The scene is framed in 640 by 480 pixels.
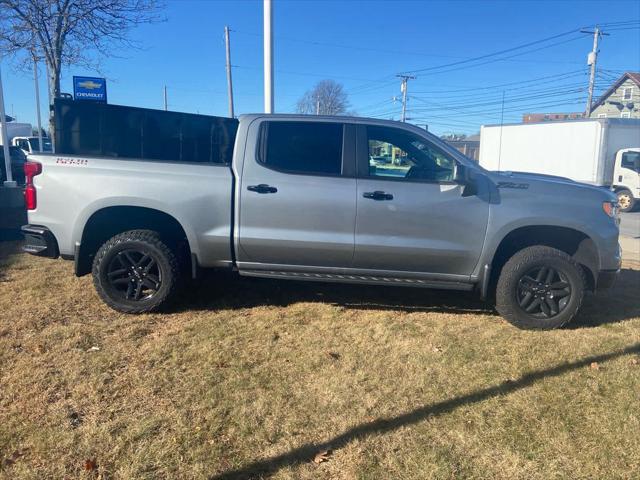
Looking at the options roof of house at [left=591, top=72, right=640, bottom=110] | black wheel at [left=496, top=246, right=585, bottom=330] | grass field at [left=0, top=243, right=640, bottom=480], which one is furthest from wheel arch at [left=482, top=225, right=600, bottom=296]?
roof of house at [left=591, top=72, right=640, bottom=110]

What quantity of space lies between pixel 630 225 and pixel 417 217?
11582 millimetres

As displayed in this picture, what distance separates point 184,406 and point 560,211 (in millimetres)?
3571

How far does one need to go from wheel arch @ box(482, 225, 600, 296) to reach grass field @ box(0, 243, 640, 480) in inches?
A: 19.7

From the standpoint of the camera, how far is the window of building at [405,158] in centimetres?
465

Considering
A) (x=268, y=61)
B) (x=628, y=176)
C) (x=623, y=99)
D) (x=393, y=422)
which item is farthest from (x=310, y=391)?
(x=623, y=99)

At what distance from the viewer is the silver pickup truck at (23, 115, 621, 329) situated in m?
4.55

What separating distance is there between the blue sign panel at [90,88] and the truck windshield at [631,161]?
16090mm

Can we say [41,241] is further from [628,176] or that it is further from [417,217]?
[628,176]

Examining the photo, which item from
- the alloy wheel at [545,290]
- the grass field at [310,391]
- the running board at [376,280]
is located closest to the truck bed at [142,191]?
the running board at [376,280]

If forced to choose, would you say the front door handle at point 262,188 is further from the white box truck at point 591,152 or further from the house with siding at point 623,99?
the house with siding at point 623,99

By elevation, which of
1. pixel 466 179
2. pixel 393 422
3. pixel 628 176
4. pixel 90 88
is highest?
pixel 90 88

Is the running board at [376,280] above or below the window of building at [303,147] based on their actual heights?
below

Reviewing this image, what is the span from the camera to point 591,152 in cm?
1731

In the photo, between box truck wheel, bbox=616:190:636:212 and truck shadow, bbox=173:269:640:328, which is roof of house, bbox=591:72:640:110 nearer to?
box truck wheel, bbox=616:190:636:212
